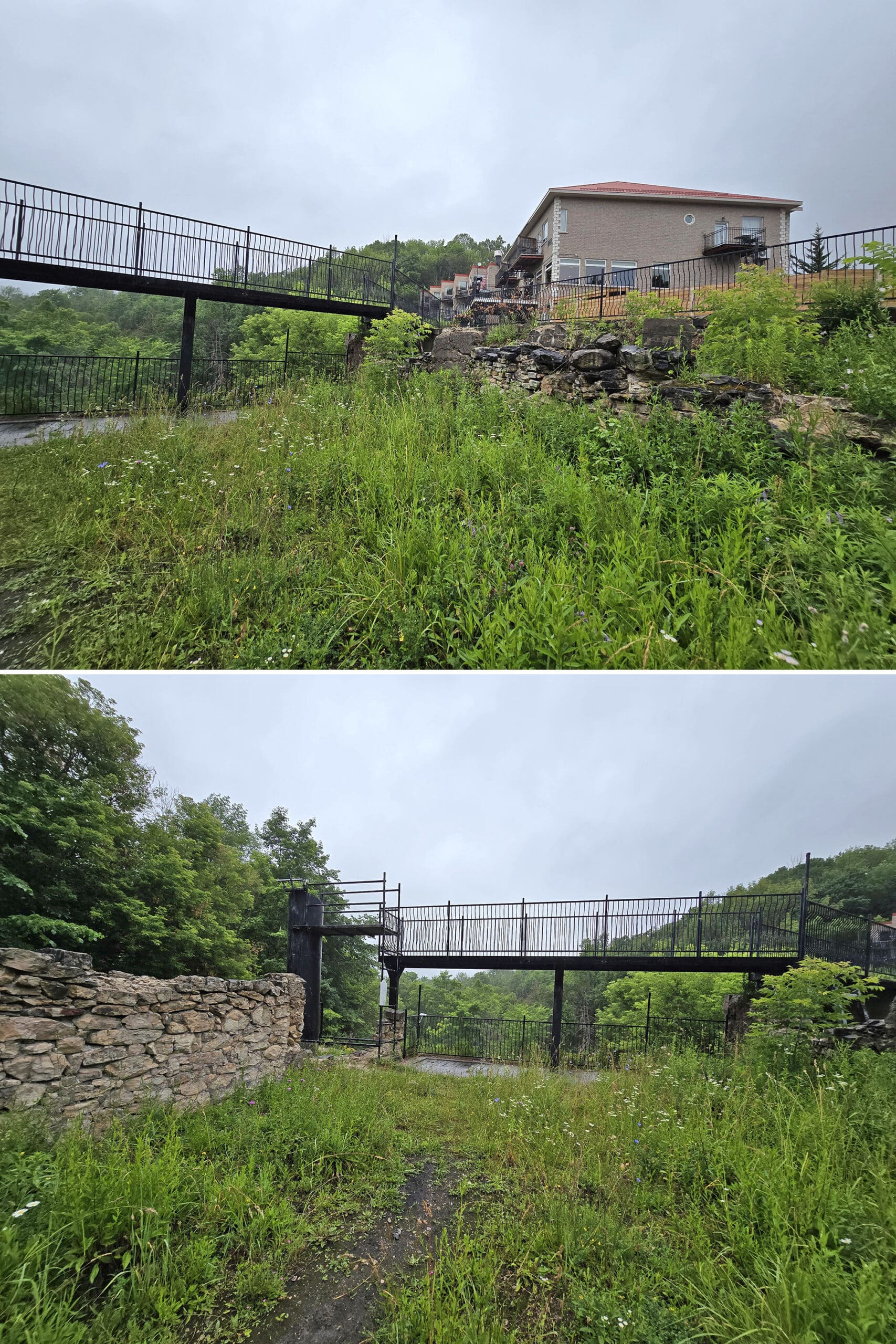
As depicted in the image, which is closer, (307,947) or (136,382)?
(307,947)

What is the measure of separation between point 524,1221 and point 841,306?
12690 millimetres

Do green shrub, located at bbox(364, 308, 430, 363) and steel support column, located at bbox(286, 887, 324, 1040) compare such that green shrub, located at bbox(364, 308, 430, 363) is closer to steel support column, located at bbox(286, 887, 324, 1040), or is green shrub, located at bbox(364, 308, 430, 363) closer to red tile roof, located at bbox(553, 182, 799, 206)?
steel support column, located at bbox(286, 887, 324, 1040)

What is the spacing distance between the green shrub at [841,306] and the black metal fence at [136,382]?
8.47 m

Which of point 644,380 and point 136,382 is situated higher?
point 136,382

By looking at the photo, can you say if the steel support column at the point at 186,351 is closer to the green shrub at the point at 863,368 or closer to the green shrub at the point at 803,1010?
the green shrub at the point at 863,368

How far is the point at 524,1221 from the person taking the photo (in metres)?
3.63

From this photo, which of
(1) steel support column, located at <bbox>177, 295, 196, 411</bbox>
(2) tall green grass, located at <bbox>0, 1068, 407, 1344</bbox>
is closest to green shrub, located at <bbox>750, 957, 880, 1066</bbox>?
(2) tall green grass, located at <bbox>0, 1068, 407, 1344</bbox>

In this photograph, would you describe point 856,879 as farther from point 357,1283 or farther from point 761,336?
point 357,1283

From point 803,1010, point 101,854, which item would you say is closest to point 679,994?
point 803,1010

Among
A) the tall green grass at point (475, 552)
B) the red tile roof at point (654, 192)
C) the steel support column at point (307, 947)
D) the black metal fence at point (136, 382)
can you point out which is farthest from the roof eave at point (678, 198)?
the steel support column at point (307, 947)

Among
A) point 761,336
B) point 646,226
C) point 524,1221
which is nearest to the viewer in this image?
point 524,1221

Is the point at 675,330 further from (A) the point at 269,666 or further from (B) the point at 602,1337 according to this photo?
(B) the point at 602,1337

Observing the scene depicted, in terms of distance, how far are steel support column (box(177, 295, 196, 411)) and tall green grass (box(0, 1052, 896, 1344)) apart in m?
11.6

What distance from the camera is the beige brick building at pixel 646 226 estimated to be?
28.3 metres
